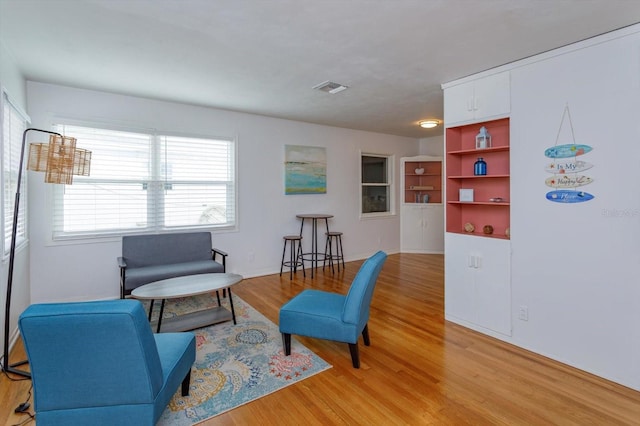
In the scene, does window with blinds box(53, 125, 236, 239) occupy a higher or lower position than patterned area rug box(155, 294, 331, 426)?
higher

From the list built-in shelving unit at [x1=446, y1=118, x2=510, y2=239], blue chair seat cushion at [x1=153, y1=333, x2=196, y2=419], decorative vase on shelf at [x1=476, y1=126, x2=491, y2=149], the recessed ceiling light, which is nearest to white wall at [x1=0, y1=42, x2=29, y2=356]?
blue chair seat cushion at [x1=153, y1=333, x2=196, y2=419]

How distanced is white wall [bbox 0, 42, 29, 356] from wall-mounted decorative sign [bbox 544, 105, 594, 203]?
4.45 m

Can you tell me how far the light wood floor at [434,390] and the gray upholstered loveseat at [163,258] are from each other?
3.68 ft

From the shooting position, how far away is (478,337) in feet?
10.3

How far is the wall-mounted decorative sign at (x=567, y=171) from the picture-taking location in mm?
2594

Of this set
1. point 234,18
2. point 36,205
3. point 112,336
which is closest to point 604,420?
point 112,336

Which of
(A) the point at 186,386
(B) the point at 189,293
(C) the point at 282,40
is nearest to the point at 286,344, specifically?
(A) the point at 186,386

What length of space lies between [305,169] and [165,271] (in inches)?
115

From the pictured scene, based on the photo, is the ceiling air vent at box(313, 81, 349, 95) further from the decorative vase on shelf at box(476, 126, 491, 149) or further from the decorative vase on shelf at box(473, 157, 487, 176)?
the decorative vase on shelf at box(473, 157, 487, 176)

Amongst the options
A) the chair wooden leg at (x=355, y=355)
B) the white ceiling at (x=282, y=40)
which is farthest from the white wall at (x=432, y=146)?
the chair wooden leg at (x=355, y=355)

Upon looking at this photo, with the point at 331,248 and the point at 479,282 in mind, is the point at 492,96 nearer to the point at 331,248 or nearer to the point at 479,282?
the point at 479,282

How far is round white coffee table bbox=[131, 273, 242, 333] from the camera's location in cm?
300

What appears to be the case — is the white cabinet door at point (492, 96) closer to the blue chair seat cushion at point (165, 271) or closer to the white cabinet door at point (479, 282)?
the white cabinet door at point (479, 282)

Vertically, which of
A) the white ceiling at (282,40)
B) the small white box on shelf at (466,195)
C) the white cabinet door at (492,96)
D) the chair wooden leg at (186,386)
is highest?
the white ceiling at (282,40)
